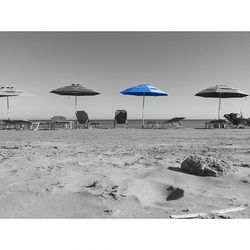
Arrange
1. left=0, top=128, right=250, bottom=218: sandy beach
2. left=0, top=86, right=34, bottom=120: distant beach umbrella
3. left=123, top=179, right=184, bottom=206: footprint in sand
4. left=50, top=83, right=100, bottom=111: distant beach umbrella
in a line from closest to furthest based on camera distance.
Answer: left=0, top=128, right=250, bottom=218: sandy beach, left=123, top=179, right=184, bottom=206: footprint in sand, left=0, top=86, right=34, bottom=120: distant beach umbrella, left=50, top=83, right=100, bottom=111: distant beach umbrella

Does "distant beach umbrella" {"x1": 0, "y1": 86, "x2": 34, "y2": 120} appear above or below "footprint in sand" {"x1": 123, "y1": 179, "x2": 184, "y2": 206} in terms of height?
above

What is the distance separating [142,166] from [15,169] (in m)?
1.42

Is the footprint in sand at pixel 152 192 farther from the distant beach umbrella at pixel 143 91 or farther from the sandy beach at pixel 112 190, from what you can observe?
the distant beach umbrella at pixel 143 91

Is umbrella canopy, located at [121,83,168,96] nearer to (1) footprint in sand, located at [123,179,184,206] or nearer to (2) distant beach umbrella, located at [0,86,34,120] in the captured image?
(2) distant beach umbrella, located at [0,86,34,120]

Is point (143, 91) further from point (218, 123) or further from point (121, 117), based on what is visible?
point (218, 123)

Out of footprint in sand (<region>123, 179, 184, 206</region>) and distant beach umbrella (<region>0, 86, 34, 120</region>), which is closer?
footprint in sand (<region>123, 179, 184, 206</region>)

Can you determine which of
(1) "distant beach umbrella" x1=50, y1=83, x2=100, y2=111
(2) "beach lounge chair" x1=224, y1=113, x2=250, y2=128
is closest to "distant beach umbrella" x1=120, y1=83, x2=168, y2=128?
(1) "distant beach umbrella" x1=50, y1=83, x2=100, y2=111

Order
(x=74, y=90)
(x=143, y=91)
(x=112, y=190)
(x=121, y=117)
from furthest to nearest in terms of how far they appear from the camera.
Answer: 1. (x=74, y=90)
2. (x=121, y=117)
3. (x=143, y=91)
4. (x=112, y=190)

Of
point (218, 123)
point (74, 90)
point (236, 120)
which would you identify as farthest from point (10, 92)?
point (236, 120)

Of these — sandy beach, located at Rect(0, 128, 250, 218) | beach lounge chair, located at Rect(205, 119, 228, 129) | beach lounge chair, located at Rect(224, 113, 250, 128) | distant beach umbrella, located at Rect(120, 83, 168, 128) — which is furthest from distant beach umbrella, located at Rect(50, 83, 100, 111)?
sandy beach, located at Rect(0, 128, 250, 218)

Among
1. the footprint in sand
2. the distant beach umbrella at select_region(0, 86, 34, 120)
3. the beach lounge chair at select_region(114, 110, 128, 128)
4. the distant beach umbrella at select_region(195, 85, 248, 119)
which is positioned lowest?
the footprint in sand

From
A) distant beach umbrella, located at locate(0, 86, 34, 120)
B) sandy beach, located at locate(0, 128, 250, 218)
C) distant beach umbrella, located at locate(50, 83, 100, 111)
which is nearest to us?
sandy beach, located at locate(0, 128, 250, 218)

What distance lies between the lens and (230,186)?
264cm
